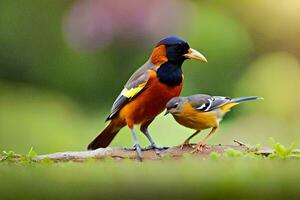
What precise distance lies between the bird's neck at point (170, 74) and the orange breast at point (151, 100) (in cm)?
2

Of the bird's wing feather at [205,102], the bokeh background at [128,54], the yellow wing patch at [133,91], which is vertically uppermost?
the bokeh background at [128,54]

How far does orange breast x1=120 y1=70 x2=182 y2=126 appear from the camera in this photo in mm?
2869

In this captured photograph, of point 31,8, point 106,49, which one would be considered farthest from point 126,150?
point 31,8

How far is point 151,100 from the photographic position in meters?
2.87

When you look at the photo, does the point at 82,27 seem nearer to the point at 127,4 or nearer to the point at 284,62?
the point at 127,4

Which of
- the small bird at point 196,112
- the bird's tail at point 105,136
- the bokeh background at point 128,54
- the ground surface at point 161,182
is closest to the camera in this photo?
the ground surface at point 161,182

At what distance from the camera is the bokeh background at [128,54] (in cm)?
588

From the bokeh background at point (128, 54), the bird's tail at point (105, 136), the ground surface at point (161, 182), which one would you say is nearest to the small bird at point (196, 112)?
the bird's tail at point (105, 136)

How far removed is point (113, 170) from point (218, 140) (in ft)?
11.3

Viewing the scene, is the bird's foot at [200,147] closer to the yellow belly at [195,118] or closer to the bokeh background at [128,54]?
the yellow belly at [195,118]

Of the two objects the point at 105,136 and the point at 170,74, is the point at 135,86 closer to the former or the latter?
the point at 170,74

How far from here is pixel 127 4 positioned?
6.45 m

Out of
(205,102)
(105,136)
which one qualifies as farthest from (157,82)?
(105,136)

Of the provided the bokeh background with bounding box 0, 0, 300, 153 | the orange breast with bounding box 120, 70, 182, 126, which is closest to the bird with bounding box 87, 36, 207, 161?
the orange breast with bounding box 120, 70, 182, 126
